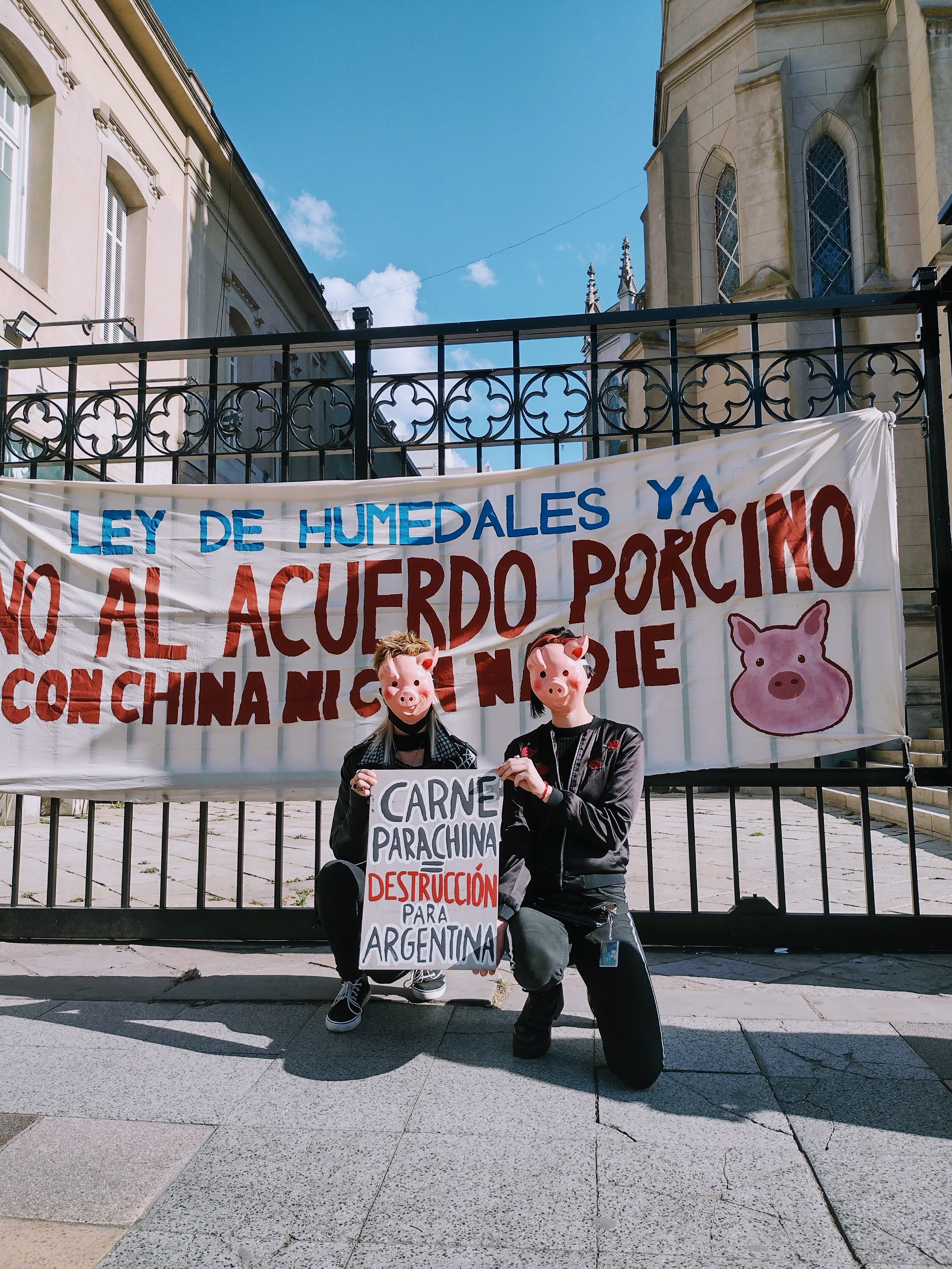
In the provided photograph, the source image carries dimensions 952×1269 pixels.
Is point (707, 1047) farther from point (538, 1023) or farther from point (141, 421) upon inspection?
point (141, 421)

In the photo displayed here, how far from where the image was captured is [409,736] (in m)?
3.53

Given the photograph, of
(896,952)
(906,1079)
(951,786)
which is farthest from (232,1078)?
(951,786)

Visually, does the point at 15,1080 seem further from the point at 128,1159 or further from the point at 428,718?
the point at 428,718

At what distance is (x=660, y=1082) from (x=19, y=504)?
4.23 m

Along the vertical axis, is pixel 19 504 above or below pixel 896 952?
above

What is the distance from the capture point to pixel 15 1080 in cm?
294

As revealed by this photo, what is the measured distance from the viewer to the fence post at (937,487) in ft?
14.1

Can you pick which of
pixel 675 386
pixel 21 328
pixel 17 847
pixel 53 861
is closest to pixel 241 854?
pixel 53 861

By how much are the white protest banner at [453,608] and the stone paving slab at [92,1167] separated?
6.31ft

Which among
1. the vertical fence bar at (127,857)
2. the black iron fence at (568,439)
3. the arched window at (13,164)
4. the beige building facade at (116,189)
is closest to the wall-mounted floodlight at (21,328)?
the beige building facade at (116,189)

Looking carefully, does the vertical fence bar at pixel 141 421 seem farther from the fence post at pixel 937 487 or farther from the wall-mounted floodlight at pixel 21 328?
the wall-mounted floodlight at pixel 21 328

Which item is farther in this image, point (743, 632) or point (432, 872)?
point (743, 632)

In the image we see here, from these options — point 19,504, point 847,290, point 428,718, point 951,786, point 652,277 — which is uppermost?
point 652,277

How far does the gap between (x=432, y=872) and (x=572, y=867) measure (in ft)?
1.62
